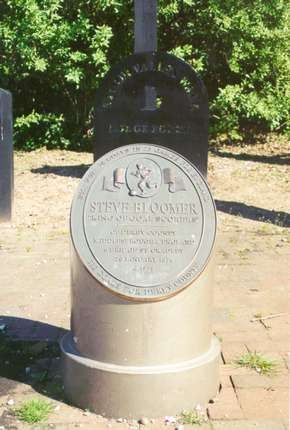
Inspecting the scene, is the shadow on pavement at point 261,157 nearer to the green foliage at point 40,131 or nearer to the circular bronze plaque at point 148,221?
the green foliage at point 40,131

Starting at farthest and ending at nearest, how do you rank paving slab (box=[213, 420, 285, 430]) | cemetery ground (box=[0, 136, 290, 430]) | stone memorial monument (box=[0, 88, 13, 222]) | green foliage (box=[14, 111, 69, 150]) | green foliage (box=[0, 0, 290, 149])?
green foliage (box=[14, 111, 69, 150]) → green foliage (box=[0, 0, 290, 149]) → stone memorial monument (box=[0, 88, 13, 222]) → cemetery ground (box=[0, 136, 290, 430]) → paving slab (box=[213, 420, 285, 430])

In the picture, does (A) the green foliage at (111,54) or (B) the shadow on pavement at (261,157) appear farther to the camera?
(B) the shadow on pavement at (261,157)

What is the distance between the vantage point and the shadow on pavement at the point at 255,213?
25.3ft

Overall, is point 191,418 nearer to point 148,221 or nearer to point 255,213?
point 148,221

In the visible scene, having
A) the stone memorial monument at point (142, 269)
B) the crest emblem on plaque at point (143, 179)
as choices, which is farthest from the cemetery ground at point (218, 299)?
the crest emblem on plaque at point (143, 179)

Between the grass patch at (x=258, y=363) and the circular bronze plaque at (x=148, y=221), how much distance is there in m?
0.99

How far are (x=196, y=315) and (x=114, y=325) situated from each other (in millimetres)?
423

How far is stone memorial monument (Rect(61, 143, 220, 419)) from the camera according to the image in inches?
133

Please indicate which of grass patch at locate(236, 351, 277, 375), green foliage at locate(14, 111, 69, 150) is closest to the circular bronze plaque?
grass patch at locate(236, 351, 277, 375)

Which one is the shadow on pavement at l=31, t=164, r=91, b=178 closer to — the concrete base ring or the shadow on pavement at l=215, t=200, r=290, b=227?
the shadow on pavement at l=215, t=200, r=290, b=227

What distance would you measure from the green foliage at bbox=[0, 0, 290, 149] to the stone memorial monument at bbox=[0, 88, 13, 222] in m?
3.86

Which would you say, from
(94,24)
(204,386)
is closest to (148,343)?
(204,386)

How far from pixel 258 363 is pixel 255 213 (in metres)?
4.12

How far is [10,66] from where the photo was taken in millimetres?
11539
